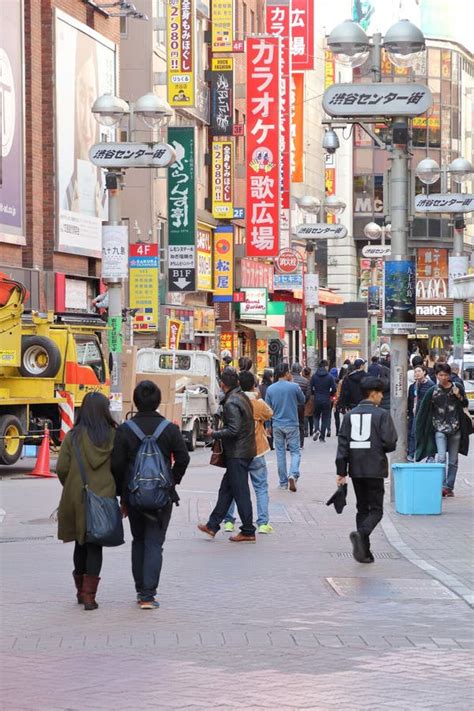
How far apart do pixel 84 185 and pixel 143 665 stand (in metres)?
33.2

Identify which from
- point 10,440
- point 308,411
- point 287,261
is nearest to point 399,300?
point 10,440

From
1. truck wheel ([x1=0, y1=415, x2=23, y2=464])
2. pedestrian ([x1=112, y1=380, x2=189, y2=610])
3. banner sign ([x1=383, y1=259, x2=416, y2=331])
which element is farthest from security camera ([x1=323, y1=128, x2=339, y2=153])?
pedestrian ([x1=112, y1=380, x2=189, y2=610])

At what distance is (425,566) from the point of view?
1380 cm

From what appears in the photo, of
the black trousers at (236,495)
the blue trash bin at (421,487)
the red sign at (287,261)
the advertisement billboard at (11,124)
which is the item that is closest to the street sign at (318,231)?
the advertisement billboard at (11,124)

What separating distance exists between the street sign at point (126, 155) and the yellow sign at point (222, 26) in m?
29.2

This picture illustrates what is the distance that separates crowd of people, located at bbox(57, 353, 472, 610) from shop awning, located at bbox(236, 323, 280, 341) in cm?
3913

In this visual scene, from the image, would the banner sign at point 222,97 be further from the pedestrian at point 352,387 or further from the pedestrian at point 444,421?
the pedestrian at point 444,421

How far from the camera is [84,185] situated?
41.5 meters

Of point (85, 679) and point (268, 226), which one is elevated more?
point (268, 226)

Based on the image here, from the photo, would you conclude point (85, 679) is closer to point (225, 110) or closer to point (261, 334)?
point (225, 110)

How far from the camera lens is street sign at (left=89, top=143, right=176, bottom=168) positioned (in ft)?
79.5

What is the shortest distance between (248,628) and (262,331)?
52.3m

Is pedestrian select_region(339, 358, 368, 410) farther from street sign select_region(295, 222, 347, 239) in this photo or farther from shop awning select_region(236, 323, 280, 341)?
shop awning select_region(236, 323, 280, 341)

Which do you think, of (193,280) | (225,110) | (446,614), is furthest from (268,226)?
(446,614)
